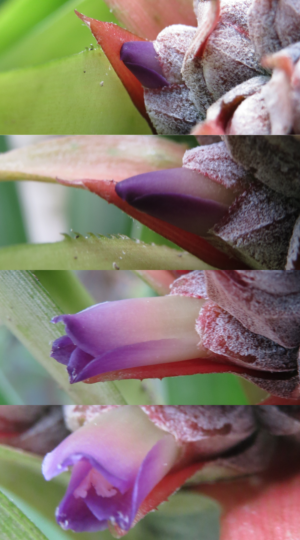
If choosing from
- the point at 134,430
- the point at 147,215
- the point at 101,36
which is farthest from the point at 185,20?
the point at 134,430

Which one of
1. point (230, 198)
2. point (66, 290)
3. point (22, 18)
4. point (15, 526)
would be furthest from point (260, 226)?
point (22, 18)

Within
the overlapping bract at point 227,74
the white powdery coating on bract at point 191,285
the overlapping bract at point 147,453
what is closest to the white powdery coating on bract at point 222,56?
the overlapping bract at point 227,74

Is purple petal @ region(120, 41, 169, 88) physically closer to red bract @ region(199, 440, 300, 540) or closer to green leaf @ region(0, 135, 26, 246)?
green leaf @ region(0, 135, 26, 246)

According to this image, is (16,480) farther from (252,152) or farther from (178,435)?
(252,152)

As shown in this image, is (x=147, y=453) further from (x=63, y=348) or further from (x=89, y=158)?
(x=89, y=158)

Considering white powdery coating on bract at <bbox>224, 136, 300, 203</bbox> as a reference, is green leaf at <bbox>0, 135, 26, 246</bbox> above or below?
above

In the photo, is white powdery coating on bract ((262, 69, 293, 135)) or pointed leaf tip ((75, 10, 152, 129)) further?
pointed leaf tip ((75, 10, 152, 129))

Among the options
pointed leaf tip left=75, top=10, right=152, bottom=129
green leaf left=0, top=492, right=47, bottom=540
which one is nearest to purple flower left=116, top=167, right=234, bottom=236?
pointed leaf tip left=75, top=10, right=152, bottom=129
